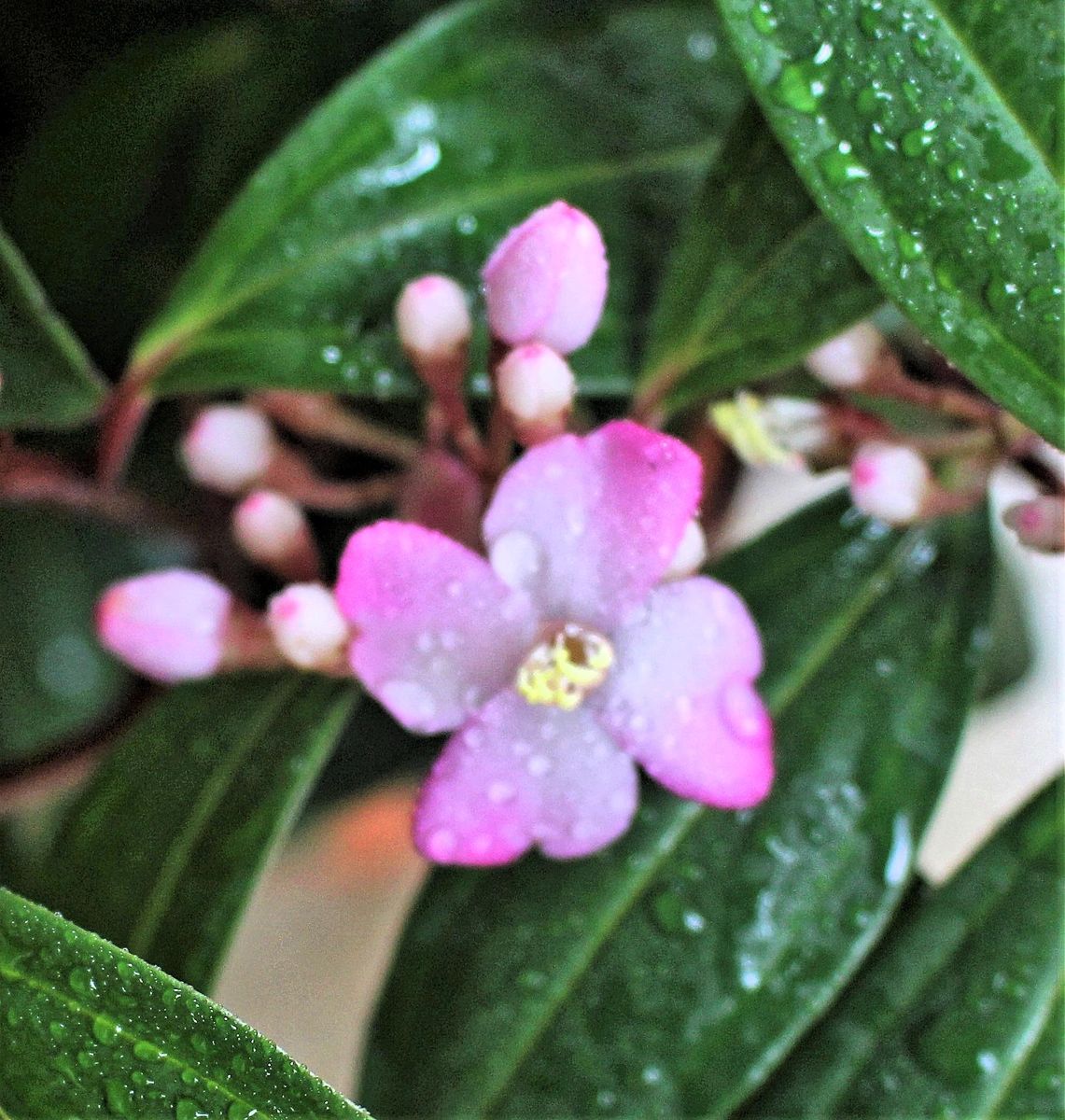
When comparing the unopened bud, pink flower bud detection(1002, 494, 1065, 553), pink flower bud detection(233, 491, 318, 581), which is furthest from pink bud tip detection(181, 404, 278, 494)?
pink flower bud detection(1002, 494, 1065, 553)

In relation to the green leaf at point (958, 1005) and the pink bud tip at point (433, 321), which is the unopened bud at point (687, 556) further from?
the green leaf at point (958, 1005)

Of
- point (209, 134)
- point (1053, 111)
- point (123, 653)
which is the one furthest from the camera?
point (209, 134)

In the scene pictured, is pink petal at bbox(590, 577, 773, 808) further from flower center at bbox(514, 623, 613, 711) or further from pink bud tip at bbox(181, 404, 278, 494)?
pink bud tip at bbox(181, 404, 278, 494)

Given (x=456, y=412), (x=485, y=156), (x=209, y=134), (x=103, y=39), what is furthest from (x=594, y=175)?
(x=103, y=39)

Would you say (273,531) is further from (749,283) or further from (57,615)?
(57,615)

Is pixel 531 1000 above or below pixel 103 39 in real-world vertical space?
below

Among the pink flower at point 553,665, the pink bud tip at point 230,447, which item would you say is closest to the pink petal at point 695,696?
the pink flower at point 553,665

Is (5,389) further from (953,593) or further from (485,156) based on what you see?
(953,593)
